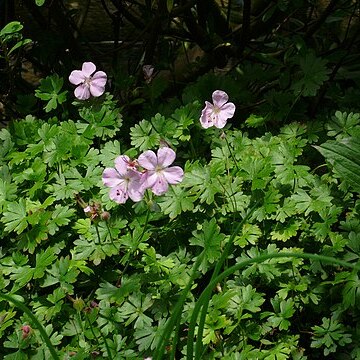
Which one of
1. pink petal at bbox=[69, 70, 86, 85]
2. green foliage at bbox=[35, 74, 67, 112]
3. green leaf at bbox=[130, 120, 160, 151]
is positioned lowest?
green leaf at bbox=[130, 120, 160, 151]

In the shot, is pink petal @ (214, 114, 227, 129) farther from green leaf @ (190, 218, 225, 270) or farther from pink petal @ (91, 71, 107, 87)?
pink petal @ (91, 71, 107, 87)

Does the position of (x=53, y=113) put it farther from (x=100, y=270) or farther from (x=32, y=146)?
(x=100, y=270)

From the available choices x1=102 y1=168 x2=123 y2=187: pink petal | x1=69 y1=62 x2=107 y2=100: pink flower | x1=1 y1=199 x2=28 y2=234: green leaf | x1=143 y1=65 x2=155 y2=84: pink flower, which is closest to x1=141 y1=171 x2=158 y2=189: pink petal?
x1=102 y1=168 x2=123 y2=187: pink petal

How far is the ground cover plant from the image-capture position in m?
1.93

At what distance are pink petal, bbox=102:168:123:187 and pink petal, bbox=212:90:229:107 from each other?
423 mm

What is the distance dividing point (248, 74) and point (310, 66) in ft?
1.00

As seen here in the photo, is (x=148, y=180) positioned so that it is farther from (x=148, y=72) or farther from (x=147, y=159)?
(x=148, y=72)

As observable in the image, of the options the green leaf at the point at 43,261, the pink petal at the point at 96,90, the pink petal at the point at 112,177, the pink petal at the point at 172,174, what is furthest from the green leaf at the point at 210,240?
the pink petal at the point at 96,90

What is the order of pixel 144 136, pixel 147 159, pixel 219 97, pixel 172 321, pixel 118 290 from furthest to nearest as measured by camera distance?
pixel 144 136, pixel 219 97, pixel 118 290, pixel 147 159, pixel 172 321

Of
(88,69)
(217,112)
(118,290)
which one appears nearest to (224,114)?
(217,112)

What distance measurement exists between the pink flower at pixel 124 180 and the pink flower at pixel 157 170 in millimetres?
25

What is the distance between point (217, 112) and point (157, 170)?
0.39 metres

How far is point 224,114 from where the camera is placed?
84.1 inches

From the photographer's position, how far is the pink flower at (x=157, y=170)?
72.1 inches
